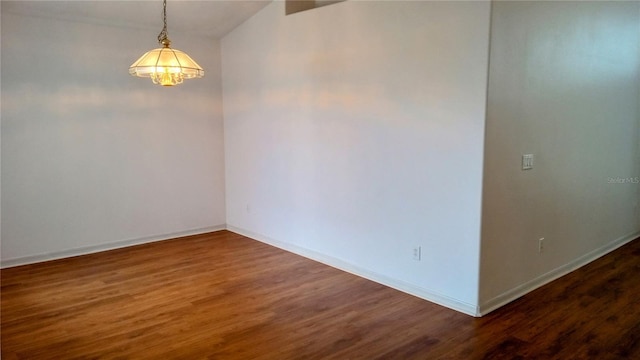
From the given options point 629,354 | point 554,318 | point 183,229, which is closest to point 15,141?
point 183,229

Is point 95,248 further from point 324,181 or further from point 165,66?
point 165,66

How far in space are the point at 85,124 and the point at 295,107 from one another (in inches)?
91.6

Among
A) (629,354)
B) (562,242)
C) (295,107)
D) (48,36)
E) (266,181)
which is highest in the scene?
(48,36)

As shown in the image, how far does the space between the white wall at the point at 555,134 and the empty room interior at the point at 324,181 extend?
0.09 ft

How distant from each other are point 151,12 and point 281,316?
3553mm

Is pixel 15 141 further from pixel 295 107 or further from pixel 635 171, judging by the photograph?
pixel 635 171

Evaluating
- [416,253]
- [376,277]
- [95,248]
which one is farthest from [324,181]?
[95,248]

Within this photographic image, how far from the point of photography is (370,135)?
4.11m

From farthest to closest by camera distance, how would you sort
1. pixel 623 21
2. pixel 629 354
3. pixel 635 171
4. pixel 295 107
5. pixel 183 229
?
1. pixel 183 229
2. pixel 635 171
3. pixel 295 107
4. pixel 623 21
5. pixel 629 354

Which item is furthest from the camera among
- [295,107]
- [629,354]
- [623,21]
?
[295,107]

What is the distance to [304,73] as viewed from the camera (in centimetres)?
477

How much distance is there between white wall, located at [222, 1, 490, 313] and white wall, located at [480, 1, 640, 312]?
19cm

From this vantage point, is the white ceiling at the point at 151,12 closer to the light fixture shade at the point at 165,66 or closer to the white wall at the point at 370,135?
the white wall at the point at 370,135

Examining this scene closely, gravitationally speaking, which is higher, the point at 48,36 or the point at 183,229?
the point at 48,36
